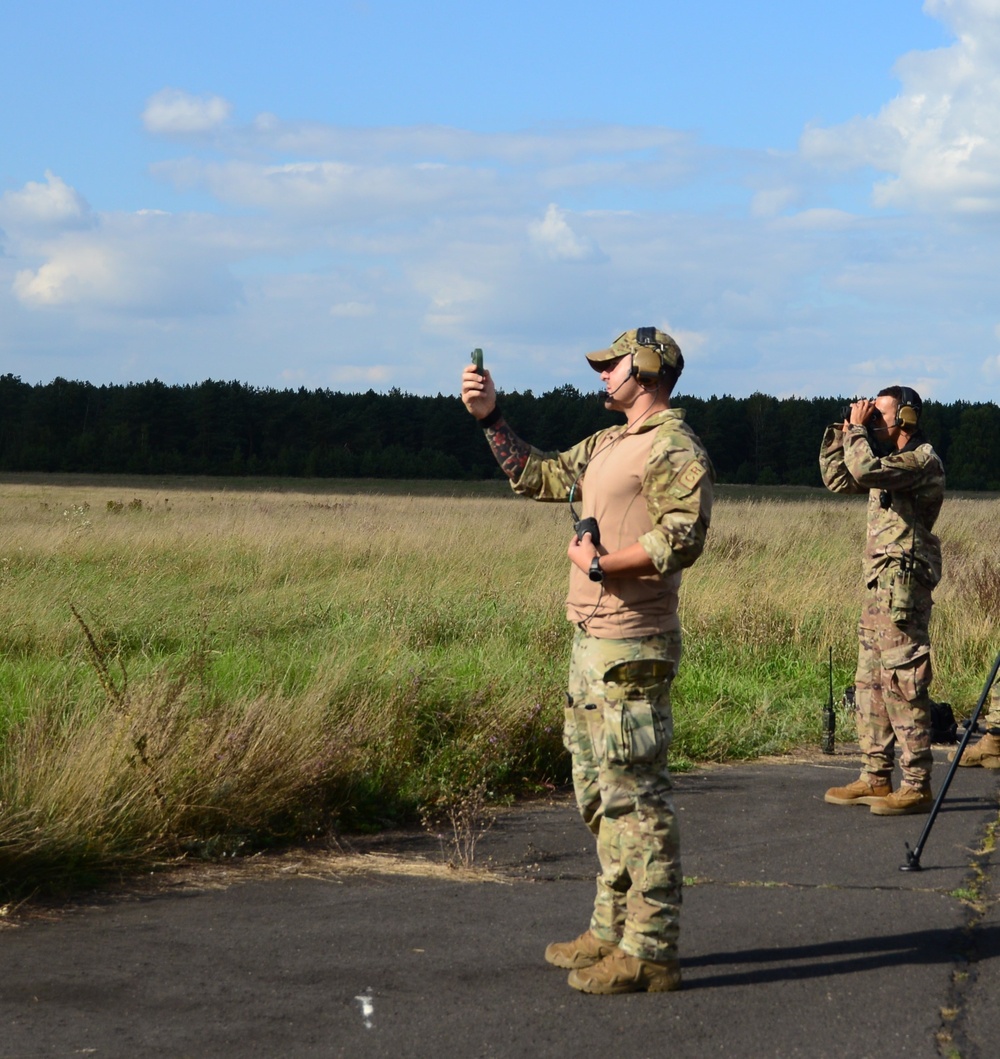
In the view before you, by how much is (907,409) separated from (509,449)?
3.14 metres

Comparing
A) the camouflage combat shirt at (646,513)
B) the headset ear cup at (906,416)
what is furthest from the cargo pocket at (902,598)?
the camouflage combat shirt at (646,513)

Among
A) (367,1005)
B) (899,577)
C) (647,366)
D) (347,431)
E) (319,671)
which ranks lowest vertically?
(367,1005)

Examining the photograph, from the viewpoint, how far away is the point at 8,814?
5.55 metres

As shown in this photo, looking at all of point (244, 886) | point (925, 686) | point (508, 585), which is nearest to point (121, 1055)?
point (244, 886)

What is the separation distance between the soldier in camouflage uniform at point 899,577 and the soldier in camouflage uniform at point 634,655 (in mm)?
2906

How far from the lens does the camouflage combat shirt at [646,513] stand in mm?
4211

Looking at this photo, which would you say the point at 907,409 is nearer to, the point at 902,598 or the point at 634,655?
the point at 902,598

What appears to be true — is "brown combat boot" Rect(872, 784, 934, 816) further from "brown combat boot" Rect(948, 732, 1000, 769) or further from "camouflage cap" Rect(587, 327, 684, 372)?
"camouflage cap" Rect(587, 327, 684, 372)

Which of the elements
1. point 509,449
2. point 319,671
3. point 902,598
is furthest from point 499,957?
point 319,671

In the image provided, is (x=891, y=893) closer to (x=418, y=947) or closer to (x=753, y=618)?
(x=418, y=947)

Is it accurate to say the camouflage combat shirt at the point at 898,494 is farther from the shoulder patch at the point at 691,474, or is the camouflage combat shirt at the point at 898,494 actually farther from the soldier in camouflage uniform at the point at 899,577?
the shoulder patch at the point at 691,474

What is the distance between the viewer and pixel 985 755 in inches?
339

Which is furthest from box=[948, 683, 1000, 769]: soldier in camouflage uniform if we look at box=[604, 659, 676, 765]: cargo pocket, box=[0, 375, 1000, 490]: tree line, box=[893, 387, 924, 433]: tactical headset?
box=[0, 375, 1000, 490]: tree line

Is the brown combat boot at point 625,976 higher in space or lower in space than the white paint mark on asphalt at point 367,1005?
higher
